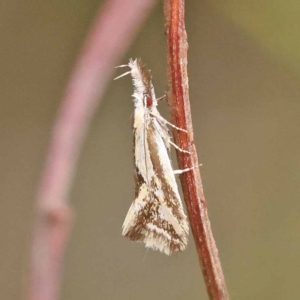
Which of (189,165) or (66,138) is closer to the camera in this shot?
(66,138)

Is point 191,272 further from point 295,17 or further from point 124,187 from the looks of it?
point 295,17

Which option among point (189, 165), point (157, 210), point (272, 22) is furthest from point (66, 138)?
point (272, 22)

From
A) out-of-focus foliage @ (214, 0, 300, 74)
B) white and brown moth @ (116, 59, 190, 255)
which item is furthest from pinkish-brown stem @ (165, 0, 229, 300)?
out-of-focus foliage @ (214, 0, 300, 74)

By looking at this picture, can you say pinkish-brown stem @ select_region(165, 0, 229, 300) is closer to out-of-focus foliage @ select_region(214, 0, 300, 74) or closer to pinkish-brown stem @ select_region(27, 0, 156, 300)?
pinkish-brown stem @ select_region(27, 0, 156, 300)

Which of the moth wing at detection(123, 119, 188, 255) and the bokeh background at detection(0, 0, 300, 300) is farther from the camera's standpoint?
the bokeh background at detection(0, 0, 300, 300)

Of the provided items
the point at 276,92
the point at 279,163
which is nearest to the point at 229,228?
the point at 279,163

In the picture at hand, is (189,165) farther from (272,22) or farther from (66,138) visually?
(272,22)

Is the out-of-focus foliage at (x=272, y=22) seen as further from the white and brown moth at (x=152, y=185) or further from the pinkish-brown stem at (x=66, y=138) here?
the pinkish-brown stem at (x=66, y=138)

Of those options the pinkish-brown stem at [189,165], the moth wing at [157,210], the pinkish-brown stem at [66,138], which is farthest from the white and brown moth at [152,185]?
the pinkish-brown stem at [66,138]
